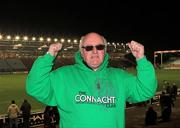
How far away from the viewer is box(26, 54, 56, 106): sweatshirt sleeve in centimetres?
306

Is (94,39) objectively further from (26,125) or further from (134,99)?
(26,125)

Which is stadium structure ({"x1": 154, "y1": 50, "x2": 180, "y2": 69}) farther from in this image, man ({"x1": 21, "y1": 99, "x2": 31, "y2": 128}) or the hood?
the hood

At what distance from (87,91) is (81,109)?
0.47 feet

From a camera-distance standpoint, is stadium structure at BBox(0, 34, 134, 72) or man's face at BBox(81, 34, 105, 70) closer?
man's face at BBox(81, 34, 105, 70)

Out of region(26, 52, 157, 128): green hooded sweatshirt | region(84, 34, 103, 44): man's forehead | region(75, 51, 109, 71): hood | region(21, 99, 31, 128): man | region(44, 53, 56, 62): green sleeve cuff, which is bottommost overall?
region(21, 99, 31, 128): man

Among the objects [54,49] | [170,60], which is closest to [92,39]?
[54,49]

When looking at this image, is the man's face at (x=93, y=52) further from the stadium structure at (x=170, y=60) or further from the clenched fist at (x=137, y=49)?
the stadium structure at (x=170, y=60)

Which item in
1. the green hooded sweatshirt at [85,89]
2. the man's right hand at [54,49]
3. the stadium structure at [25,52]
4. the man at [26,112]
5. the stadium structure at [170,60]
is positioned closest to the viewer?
the green hooded sweatshirt at [85,89]

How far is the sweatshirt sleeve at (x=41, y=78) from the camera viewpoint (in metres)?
3.06

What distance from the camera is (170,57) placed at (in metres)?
97.9

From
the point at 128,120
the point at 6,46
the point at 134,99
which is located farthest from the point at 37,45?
the point at 134,99

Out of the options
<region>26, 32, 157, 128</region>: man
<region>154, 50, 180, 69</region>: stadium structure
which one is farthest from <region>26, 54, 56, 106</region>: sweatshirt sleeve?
<region>154, 50, 180, 69</region>: stadium structure

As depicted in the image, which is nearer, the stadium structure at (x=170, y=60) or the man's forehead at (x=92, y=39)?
the man's forehead at (x=92, y=39)

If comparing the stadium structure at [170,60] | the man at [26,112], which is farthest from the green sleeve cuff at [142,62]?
the stadium structure at [170,60]
